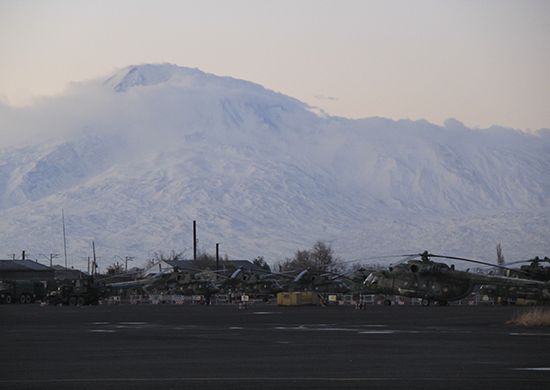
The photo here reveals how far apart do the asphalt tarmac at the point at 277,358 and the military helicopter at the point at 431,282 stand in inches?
1058

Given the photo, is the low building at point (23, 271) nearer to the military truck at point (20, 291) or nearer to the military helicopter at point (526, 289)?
the military truck at point (20, 291)

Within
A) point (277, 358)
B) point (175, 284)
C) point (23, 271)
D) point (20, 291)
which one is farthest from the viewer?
point (23, 271)

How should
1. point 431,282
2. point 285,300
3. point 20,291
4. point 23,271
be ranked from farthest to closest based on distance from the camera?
point 23,271 < point 20,291 < point 285,300 < point 431,282

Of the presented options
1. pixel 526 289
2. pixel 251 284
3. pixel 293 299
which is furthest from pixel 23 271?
pixel 526 289

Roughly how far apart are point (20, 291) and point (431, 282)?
4175 centimetres

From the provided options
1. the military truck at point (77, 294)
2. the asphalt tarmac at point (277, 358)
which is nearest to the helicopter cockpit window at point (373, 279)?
the military truck at point (77, 294)

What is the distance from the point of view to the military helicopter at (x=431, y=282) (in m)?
58.2

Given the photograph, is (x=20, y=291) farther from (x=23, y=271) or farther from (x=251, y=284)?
(x=23, y=271)

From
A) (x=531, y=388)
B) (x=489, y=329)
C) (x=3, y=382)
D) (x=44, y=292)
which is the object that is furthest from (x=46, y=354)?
(x=44, y=292)

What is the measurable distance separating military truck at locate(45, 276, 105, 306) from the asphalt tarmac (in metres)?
41.8

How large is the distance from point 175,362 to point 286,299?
4697 centimetres

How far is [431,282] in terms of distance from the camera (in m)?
61.2

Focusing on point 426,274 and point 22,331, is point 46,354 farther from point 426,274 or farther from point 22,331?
point 426,274

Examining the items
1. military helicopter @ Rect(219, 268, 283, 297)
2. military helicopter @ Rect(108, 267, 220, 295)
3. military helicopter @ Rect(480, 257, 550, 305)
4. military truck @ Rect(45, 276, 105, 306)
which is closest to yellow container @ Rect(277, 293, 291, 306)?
military helicopter @ Rect(219, 268, 283, 297)
